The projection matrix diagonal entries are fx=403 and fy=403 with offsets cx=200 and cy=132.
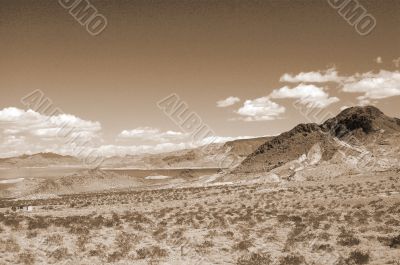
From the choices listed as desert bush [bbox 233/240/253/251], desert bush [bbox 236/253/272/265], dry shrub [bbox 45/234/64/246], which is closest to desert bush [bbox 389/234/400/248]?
desert bush [bbox 236/253/272/265]

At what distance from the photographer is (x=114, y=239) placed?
17844mm

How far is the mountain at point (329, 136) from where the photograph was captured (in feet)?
232

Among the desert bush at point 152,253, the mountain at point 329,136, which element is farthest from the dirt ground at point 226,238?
the mountain at point 329,136

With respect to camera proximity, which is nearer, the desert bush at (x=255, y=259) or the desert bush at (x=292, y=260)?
the desert bush at (x=292, y=260)

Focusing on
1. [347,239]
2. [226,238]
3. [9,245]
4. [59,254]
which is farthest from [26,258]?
[347,239]

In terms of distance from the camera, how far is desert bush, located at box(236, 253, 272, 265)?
1293 centimetres

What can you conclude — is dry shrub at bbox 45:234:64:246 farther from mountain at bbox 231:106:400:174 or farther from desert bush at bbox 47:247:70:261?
mountain at bbox 231:106:400:174

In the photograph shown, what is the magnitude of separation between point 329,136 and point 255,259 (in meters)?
66.3

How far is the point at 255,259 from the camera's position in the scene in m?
13.4

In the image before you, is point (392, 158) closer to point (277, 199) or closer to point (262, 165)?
point (262, 165)

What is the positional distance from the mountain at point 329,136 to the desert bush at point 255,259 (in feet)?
185

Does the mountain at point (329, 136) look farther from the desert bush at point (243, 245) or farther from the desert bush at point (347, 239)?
the desert bush at point (243, 245)

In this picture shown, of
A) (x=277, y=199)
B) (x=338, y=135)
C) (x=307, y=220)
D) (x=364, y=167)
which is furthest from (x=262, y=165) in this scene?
(x=307, y=220)

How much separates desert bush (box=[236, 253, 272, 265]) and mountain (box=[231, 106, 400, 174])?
5632 cm
